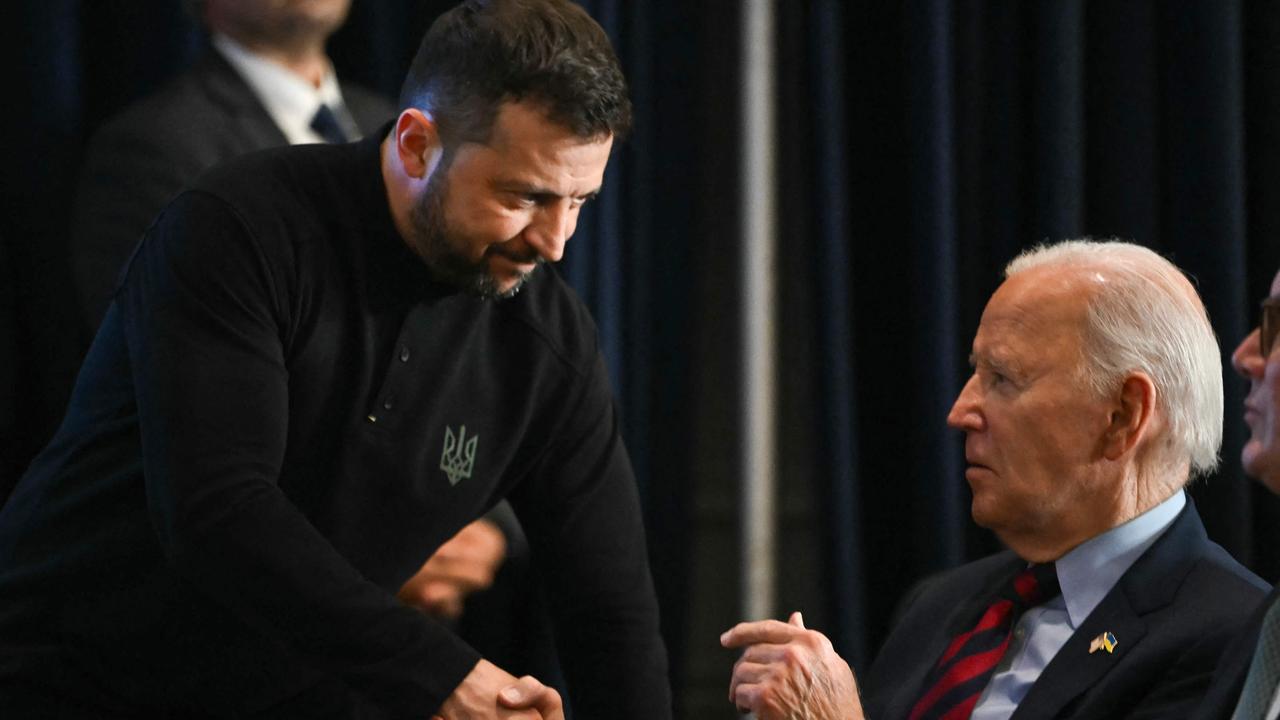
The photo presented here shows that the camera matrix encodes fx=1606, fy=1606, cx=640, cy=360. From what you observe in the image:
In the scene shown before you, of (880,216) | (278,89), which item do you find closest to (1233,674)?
(880,216)

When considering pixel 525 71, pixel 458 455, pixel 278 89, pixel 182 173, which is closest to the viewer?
pixel 525 71

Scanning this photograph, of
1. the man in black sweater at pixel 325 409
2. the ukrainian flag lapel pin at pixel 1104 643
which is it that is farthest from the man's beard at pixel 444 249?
the ukrainian flag lapel pin at pixel 1104 643

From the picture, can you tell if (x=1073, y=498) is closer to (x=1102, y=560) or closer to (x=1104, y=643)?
(x=1102, y=560)

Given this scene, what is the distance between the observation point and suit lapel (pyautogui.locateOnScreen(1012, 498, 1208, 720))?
5.79 feet

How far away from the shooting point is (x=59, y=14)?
107 inches

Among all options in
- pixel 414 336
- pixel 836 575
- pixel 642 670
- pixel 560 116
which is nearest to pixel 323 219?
pixel 414 336

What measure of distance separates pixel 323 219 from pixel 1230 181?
5.80ft

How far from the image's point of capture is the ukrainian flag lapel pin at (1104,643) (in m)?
1.77

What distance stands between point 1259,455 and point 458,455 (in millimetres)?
949

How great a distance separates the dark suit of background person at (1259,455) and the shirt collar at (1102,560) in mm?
266

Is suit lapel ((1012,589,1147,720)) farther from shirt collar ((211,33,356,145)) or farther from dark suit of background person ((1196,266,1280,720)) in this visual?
shirt collar ((211,33,356,145))

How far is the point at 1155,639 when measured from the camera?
175cm

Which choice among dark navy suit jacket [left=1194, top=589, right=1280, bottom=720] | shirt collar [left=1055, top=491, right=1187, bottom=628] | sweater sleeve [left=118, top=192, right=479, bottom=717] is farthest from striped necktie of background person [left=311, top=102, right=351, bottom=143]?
dark navy suit jacket [left=1194, top=589, right=1280, bottom=720]

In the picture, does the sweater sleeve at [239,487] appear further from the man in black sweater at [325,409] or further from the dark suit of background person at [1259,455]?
the dark suit of background person at [1259,455]
